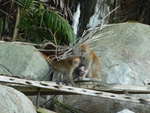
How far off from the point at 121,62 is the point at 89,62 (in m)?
1.04

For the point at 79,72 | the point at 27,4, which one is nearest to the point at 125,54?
the point at 79,72

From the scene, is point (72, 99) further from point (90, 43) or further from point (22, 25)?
point (22, 25)

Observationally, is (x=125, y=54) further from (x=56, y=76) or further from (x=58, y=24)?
(x=58, y=24)

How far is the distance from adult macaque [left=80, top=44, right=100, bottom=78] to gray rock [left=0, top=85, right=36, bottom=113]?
2.49 m

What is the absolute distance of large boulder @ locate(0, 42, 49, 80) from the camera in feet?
35.5

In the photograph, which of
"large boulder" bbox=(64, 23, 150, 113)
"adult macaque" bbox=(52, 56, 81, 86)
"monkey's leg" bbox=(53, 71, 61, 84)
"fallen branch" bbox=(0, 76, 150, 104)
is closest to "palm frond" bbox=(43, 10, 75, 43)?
"large boulder" bbox=(64, 23, 150, 113)

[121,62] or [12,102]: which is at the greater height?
[121,62]

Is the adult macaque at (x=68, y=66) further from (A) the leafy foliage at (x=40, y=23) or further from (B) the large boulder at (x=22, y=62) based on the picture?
(A) the leafy foliage at (x=40, y=23)

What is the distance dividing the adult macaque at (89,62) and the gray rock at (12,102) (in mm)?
2495

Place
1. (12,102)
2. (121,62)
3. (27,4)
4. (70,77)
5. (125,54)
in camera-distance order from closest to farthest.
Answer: (12,102) < (70,77) < (121,62) < (125,54) < (27,4)

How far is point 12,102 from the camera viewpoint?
26.6ft

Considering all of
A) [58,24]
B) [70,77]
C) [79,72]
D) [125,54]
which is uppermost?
[58,24]

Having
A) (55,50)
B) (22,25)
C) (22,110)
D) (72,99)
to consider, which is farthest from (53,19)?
(22,110)

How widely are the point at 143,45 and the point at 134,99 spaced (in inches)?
102
